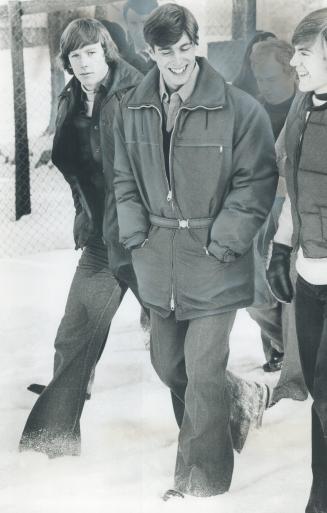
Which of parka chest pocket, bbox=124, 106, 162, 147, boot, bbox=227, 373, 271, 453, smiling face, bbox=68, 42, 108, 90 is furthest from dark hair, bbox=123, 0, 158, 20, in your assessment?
boot, bbox=227, 373, 271, 453

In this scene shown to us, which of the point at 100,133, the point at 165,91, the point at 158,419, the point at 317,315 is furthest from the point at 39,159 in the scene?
the point at 317,315

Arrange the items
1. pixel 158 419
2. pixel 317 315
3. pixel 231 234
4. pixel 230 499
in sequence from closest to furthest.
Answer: pixel 317 315
pixel 231 234
pixel 230 499
pixel 158 419

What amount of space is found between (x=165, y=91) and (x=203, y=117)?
0.57 feet

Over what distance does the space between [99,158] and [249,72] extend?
65 cm

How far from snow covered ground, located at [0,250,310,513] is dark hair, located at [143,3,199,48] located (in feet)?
3.14

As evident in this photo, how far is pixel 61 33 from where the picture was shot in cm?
309

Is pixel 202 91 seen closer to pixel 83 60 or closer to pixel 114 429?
pixel 83 60

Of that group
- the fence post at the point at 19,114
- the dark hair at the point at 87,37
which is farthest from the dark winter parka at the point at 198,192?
the fence post at the point at 19,114

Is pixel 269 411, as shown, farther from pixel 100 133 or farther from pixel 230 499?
pixel 100 133

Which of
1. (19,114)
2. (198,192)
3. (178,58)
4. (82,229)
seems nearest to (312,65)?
(178,58)

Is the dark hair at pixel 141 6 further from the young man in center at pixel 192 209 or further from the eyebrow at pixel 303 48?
the eyebrow at pixel 303 48

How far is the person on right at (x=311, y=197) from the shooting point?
2.50 meters

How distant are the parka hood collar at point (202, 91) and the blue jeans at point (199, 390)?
28.9 inches

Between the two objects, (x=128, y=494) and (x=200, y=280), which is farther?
(x=128, y=494)
